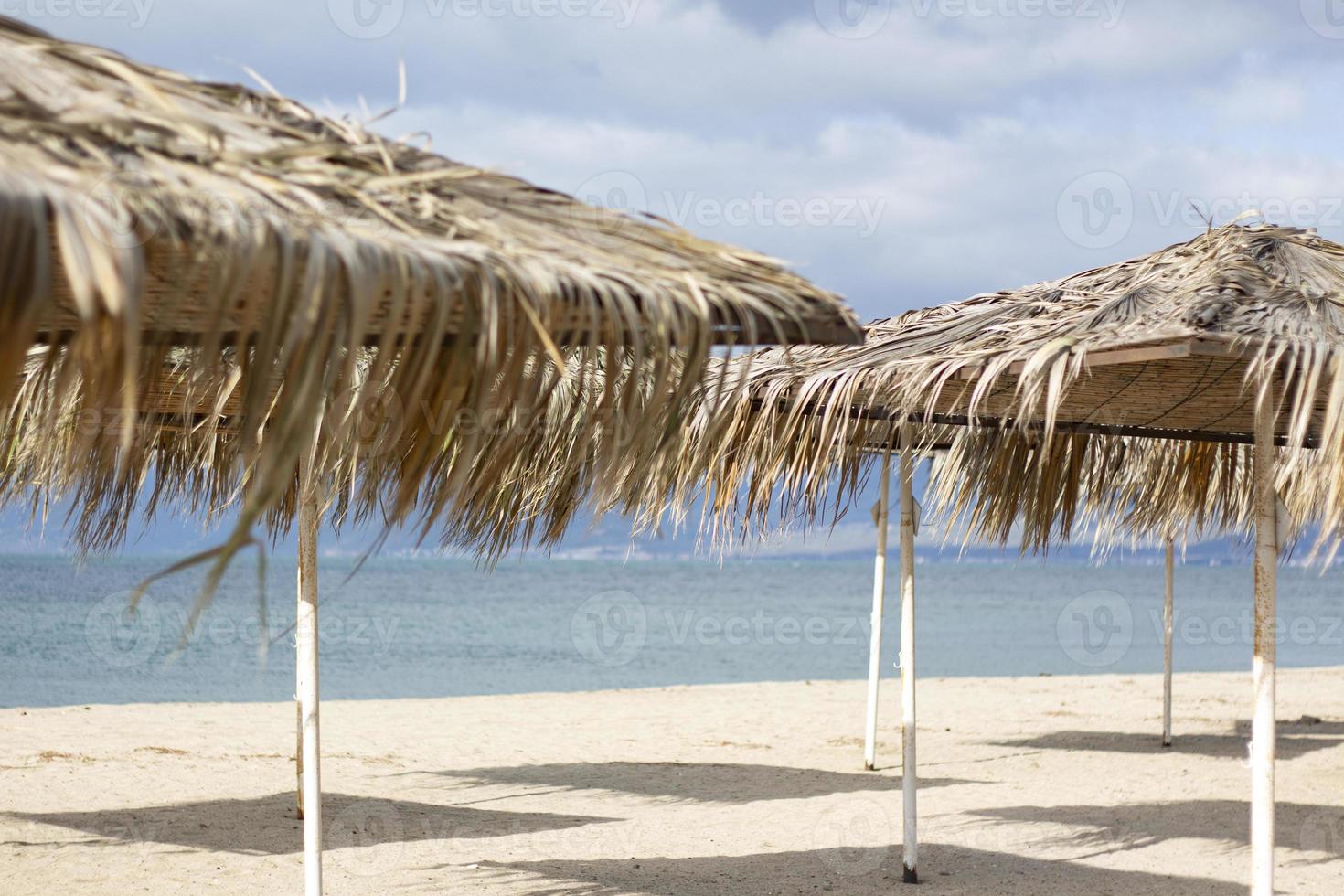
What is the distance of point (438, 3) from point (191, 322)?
145 inches

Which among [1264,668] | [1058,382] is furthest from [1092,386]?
[1264,668]

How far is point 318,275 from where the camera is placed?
1509 millimetres

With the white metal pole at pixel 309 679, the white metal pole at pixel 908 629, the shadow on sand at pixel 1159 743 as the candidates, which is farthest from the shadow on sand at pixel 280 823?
the shadow on sand at pixel 1159 743

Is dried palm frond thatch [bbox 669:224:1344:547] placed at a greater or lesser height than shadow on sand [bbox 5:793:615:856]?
greater

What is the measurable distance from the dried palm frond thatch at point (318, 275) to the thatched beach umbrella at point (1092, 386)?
566 millimetres

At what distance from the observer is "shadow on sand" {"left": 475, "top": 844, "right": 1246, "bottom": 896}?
4.37 meters

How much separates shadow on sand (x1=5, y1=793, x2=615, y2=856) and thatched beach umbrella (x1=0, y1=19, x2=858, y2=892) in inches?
124

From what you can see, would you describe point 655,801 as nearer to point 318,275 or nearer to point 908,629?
point 908,629

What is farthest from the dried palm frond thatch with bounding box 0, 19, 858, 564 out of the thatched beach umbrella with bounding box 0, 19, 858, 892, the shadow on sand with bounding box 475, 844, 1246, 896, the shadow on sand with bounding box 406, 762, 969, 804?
the shadow on sand with bounding box 406, 762, 969, 804

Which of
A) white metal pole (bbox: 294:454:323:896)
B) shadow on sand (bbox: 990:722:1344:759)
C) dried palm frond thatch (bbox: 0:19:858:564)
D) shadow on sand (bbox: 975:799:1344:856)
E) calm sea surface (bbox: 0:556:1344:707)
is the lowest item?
calm sea surface (bbox: 0:556:1344:707)

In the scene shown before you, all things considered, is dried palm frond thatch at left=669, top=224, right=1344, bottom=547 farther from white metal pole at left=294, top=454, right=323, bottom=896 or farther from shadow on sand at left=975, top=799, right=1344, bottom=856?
shadow on sand at left=975, top=799, right=1344, bottom=856

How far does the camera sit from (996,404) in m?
3.89

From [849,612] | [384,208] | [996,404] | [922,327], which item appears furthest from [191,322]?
[849,612]

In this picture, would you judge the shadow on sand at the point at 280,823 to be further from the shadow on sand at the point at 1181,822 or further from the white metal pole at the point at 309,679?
the shadow on sand at the point at 1181,822
